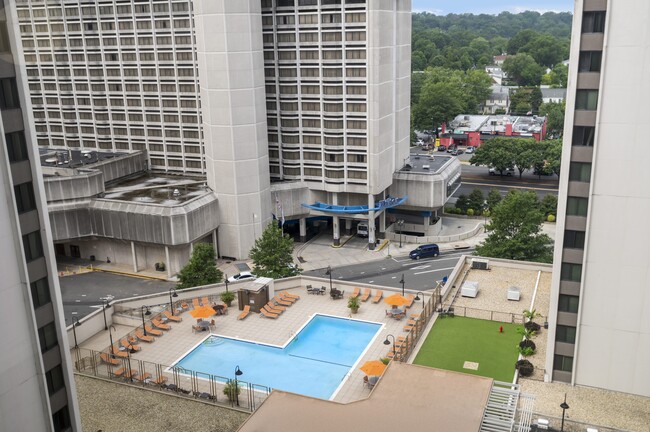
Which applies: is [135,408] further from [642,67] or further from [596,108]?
[642,67]

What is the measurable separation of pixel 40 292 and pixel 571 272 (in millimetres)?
27053

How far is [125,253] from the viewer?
69938 mm

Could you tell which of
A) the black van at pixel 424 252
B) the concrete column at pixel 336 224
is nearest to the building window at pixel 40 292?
the black van at pixel 424 252

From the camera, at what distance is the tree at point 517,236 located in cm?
6212

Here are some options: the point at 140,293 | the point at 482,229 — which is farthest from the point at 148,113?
the point at 482,229

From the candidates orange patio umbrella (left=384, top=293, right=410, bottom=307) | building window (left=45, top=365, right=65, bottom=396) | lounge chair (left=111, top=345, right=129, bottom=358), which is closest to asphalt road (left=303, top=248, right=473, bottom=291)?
orange patio umbrella (left=384, top=293, right=410, bottom=307)

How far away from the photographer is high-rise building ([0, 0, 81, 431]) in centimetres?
2220

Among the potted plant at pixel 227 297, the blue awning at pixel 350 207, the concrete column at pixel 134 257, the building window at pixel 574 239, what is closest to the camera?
the building window at pixel 574 239

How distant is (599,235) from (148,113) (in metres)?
61.7

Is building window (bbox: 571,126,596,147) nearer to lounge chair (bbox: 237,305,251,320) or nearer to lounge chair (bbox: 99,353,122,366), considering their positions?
lounge chair (bbox: 237,305,251,320)

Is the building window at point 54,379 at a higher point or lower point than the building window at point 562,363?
higher

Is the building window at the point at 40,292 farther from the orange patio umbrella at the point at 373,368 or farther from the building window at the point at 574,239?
the building window at the point at 574,239

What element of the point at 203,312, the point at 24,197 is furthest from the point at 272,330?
the point at 24,197

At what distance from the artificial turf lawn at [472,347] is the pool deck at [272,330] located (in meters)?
3.56
